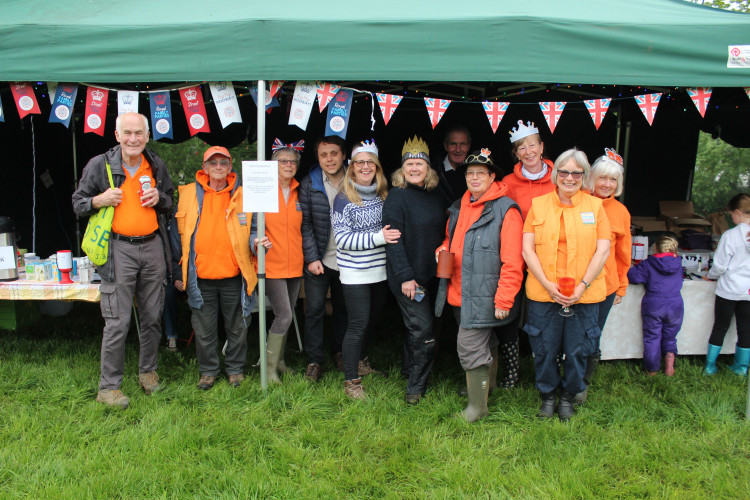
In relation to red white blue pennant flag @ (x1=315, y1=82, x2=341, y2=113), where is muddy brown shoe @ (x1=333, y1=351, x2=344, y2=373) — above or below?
below

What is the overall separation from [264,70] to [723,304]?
3599 mm

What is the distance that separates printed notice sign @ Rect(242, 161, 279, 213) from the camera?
124 inches

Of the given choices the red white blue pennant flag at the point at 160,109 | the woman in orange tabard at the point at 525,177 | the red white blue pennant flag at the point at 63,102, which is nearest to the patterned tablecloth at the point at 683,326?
the woman in orange tabard at the point at 525,177

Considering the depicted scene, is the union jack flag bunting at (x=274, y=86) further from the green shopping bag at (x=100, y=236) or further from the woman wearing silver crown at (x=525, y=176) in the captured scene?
the woman wearing silver crown at (x=525, y=176)

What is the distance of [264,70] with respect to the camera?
321cm

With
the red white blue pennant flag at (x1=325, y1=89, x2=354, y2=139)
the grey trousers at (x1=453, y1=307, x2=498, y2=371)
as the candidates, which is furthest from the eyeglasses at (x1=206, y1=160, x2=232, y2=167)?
the grey trousers at (x1=453, y1=307, x2=498, y2=371)

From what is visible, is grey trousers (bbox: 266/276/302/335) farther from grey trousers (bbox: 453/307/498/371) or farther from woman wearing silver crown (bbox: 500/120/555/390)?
woman wearing silver crown (bbox: 500/120/555/390)

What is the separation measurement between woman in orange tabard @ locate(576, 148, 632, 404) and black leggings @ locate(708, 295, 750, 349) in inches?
42.3

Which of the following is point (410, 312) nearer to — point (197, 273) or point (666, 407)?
point (197, 273)

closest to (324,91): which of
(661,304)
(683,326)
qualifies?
(661,304)

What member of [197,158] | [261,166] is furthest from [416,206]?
[197,158]

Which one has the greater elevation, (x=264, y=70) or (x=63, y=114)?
(x=264, y=70)

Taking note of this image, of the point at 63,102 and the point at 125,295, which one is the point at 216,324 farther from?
the point at 63,102

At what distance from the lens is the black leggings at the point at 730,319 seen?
372 centimetres
